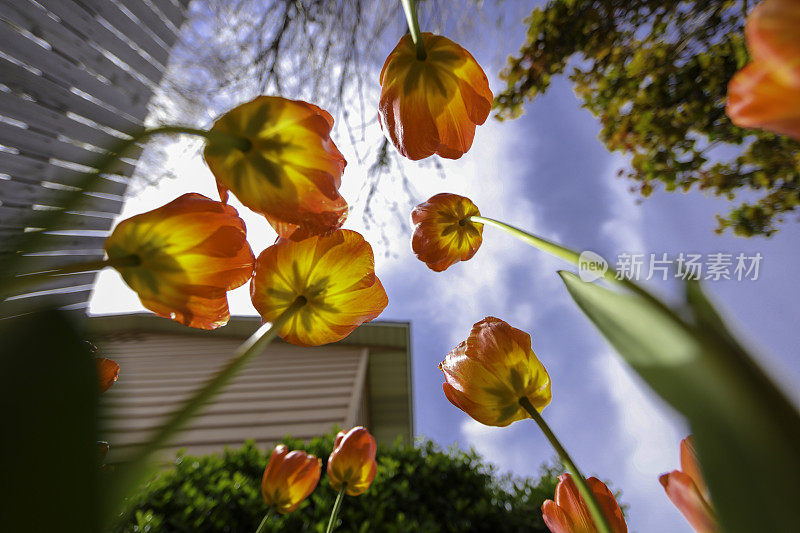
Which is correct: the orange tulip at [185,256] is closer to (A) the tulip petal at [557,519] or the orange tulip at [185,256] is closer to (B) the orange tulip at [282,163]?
(B) the orange tulip at [282,163]

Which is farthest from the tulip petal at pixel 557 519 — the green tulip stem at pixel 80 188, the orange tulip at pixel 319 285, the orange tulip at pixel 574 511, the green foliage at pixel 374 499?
the green foliage at pixel 374 499

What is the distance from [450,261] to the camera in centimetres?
46

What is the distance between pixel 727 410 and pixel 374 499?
175cm

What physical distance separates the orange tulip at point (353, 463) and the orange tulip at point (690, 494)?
49 cm

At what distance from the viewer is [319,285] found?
0.90 feet

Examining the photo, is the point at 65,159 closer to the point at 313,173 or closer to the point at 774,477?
the point at 313,173

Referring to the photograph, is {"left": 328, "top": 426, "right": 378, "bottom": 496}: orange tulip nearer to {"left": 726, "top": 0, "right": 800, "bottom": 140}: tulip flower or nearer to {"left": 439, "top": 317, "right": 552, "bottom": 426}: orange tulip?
{"left": 439, "top": 317, "right": 552, "bottom": 426}: orange tulip

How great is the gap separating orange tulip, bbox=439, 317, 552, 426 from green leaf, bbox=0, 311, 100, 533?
274mm

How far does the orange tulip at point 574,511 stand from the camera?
270 mm

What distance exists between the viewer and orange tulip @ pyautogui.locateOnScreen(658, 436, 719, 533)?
190mm

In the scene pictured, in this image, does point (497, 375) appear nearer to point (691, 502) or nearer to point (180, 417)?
point (691, 502)

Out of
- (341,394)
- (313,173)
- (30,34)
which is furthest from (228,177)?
(341,394)

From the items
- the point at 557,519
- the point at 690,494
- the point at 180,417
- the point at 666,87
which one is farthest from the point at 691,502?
the point at 666,87

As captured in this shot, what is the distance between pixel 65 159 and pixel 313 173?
2020 mm
